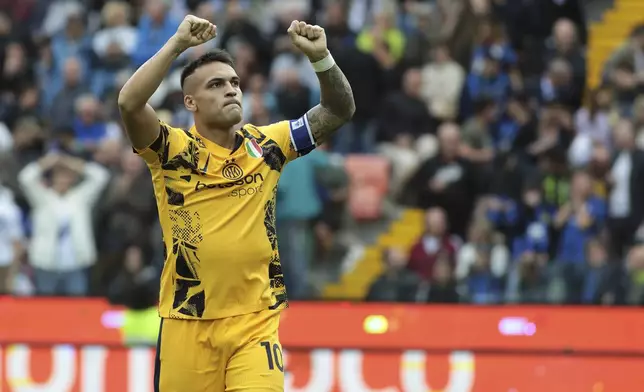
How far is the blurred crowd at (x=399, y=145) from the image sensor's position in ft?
37.6

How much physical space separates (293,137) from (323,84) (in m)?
0.35

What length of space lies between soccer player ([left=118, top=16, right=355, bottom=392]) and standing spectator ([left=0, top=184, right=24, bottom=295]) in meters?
6.11

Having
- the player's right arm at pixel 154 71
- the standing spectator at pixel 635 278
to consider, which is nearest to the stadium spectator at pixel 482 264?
the standing spectator at pixel 635 278

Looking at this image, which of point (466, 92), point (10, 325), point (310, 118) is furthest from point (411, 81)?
point (310, 118)

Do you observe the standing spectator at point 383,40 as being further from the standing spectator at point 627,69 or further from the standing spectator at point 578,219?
the standing spectator at point 578,219

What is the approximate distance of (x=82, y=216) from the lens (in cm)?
1208

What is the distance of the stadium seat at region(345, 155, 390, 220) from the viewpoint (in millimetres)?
12195

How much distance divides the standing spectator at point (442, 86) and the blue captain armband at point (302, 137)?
20.7 ft

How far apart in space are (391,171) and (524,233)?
1.48m

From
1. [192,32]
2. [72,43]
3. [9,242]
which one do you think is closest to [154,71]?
[192,32]

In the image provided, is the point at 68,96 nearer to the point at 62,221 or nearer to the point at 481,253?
the point at 62,221

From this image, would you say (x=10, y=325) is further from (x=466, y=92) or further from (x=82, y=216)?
(x=466, y=92)

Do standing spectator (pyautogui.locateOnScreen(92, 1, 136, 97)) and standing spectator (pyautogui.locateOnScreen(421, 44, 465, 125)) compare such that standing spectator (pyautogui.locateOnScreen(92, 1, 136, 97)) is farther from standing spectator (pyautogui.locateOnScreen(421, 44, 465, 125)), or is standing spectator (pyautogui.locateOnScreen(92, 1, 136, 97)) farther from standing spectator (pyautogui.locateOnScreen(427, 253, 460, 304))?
standing spectator (pyautogui.locateOnScreen(427, 253, 460, 304))

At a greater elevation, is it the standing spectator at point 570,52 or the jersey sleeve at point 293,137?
the standing spectator at point 570,52
